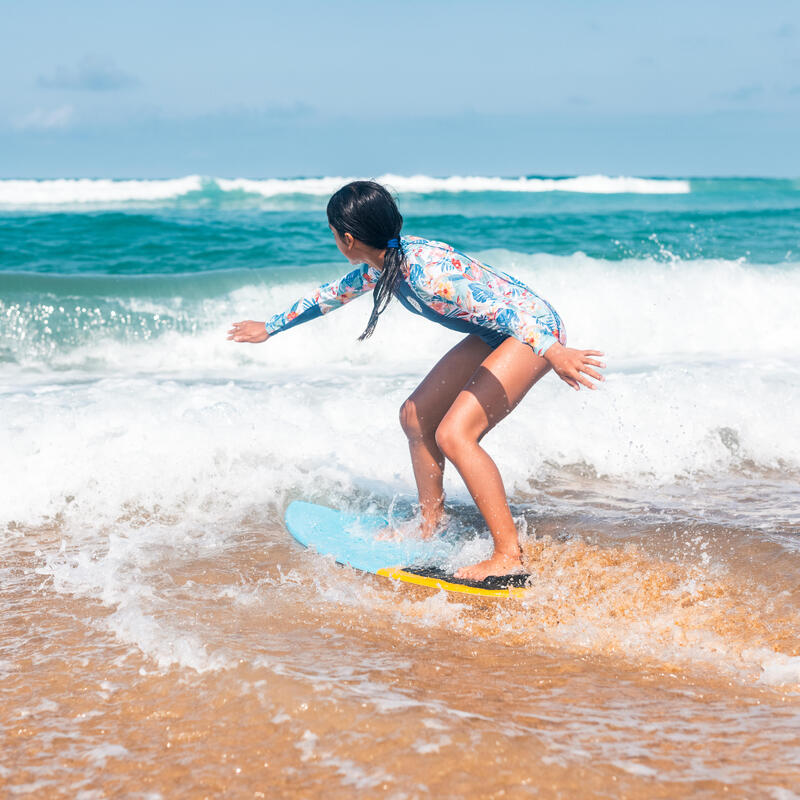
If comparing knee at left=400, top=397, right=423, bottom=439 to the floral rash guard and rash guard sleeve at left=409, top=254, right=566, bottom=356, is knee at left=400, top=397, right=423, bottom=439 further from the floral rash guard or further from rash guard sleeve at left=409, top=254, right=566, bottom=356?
rash guard sleeve at left=409, top=254, right=566, bottom=356

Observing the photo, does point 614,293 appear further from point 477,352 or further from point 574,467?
point 477,352

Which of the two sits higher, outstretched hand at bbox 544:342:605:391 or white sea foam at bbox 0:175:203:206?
white sea foam at bbox 0:175:203:206

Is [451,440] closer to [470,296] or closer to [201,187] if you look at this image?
[470,296]

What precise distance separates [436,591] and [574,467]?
235 centimetres

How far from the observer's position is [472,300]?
3600 mm

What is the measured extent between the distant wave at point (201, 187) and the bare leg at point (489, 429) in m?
23.7

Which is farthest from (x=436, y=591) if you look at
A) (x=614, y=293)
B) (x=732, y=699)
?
(x=614, y=293)

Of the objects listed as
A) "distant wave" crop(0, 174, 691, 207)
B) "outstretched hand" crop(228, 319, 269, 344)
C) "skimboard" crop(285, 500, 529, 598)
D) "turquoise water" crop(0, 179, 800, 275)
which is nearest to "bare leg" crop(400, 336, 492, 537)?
"skimboard" crop(285, 500, 529, 598)

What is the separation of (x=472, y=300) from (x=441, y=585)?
1.23m

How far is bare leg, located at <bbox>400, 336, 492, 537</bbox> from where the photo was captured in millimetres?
4039

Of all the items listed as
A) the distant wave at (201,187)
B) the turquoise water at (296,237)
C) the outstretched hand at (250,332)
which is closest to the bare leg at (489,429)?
the outstretched hand at (250,332)

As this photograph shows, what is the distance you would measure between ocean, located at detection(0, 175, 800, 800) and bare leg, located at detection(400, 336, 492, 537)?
1.44 ft

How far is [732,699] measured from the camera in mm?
2717

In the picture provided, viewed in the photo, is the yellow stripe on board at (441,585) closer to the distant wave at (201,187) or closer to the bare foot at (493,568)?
the bare foot at (493,568)
